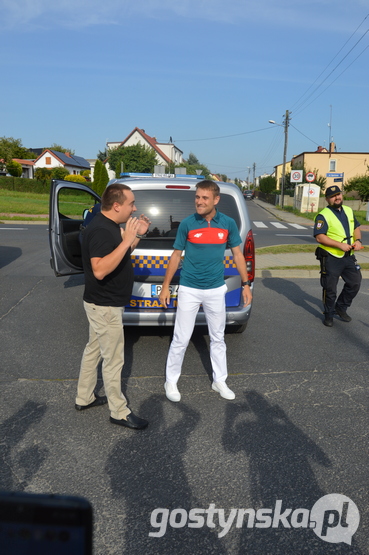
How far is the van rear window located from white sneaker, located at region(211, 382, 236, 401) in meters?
1.61

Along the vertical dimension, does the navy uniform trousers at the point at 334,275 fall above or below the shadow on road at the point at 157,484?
above

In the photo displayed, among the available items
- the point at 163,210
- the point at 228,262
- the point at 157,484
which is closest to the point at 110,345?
the point at 157,484

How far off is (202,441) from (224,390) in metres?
0.79

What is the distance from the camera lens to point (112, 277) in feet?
11.1

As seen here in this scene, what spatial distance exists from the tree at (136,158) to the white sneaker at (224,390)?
69.3 metres

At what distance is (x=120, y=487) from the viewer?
2.75 m

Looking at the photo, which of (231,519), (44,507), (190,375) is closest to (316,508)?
(231,519)

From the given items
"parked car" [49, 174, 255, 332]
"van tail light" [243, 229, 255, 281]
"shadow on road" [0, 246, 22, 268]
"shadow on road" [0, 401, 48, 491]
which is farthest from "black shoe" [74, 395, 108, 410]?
"shadow on road" [0, 246, 22, 268]

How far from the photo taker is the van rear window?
5.03 meters

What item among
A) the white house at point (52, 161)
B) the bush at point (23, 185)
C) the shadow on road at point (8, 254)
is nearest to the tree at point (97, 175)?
the bush at point (23, 185)

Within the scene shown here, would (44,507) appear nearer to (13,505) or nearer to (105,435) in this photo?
(13,505)

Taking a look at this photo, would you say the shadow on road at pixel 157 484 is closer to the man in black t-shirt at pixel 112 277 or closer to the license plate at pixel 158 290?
the man in black t-shirt at pixel 112 277

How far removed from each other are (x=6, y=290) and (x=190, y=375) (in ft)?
15.2

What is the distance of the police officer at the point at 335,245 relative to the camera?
20.0 ft
